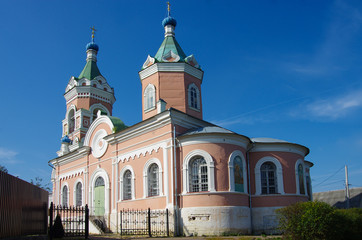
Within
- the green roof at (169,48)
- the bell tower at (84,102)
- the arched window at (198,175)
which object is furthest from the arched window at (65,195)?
the arched window at (198,175)

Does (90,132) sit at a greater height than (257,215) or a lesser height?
greater

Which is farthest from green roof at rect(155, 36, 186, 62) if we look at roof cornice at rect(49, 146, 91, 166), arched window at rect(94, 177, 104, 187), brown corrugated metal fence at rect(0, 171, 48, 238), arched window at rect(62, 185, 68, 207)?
arched window at rect(62, 185, 68, 207)

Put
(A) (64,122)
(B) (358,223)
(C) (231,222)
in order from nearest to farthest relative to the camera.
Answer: (B) (358,223) → (C) (231,222) → (A) (64,122)

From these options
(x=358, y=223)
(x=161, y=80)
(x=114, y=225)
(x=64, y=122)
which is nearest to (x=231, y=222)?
(x=358, y=223)

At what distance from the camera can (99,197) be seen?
23.2 m

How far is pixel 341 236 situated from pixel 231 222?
18.9 ft

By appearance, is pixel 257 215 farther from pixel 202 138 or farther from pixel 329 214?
pixel 329 214

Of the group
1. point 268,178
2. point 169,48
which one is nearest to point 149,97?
→ point 169,48

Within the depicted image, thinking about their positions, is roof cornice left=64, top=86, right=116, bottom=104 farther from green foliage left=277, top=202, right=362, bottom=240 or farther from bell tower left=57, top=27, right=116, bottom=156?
green foliage left=277, top=202, right=362, bottom=240

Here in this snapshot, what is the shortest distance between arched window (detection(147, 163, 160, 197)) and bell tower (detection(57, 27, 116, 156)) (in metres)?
10.7

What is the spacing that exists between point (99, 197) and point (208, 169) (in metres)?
9.11

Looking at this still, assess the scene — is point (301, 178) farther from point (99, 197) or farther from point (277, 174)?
point (99, 197)

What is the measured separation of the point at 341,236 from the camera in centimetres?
1212

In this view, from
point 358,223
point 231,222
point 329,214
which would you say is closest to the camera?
point 329,214
